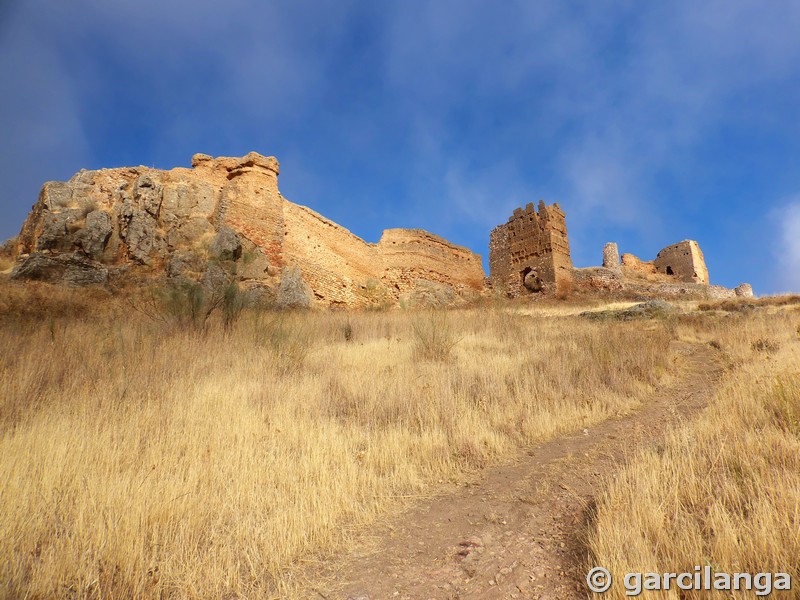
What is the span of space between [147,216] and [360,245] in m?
8.60

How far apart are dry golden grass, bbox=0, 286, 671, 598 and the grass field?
0.05 feet

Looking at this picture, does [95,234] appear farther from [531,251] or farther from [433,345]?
[531,251]

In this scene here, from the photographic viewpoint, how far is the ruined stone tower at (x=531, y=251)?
17.2 meters

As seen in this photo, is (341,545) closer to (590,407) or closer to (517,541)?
(517,541)

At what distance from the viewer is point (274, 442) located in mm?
3512

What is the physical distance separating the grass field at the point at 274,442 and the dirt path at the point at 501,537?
247 millimetres

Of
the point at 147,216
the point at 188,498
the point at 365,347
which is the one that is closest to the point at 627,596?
the point at 188,498

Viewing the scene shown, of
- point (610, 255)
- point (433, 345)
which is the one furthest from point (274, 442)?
point (610, 255)

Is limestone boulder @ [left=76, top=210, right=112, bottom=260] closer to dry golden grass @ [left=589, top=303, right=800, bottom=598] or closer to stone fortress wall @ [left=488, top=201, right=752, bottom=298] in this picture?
dry golden grass @ [left=589, top=303, right=800, bottom=598]

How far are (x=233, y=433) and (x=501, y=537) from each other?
246cm

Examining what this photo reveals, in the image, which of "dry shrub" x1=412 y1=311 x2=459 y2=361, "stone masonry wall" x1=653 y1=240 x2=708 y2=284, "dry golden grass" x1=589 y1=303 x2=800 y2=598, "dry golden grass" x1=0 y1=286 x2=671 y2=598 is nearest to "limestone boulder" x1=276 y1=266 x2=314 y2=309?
"dry golden grass" x1=0 y1=286 x2=671 y2=598

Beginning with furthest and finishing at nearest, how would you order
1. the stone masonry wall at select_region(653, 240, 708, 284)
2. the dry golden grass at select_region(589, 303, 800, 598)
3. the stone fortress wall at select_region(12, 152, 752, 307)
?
the stone masonry wall at select_region(653, 240, 708, 284) → the stone fortress wall at select_region(12, 152, 752, 307) → the dry golden grass at select_region(589, 303, 800, 598)

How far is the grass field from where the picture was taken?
2.02m

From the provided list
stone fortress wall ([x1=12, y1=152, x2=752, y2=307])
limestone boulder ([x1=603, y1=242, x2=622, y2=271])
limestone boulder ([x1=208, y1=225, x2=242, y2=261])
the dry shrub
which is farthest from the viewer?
limestone boulder ([x1=603, y1=242, x2=622, y2=271])
